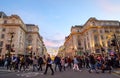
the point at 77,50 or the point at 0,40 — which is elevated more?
the point at 0,40

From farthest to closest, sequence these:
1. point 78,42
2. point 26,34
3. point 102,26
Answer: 1. point 78,42
2. point 26,34
3. point 102,26

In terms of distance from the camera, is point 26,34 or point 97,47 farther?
point 26,34

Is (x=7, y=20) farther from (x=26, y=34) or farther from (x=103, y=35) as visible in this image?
(x=103, y=35)

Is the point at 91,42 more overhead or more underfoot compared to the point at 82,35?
more underfoot

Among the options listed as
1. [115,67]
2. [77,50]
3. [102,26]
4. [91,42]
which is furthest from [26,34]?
[115,67]

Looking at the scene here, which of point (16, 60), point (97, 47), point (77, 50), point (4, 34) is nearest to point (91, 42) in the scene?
point (97, 47)

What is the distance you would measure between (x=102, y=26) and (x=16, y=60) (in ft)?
157

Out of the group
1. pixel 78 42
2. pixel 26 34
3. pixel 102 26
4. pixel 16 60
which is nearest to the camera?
pixel 16 60

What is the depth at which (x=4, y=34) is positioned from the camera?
5134 cm

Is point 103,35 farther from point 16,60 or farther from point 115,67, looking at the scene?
point 16,60

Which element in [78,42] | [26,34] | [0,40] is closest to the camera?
[0,40]

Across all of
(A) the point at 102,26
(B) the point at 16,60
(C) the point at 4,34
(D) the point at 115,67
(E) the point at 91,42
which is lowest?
(D) the point at 115,67

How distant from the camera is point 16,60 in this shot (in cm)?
1533

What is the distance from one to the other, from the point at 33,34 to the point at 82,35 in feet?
94.3
